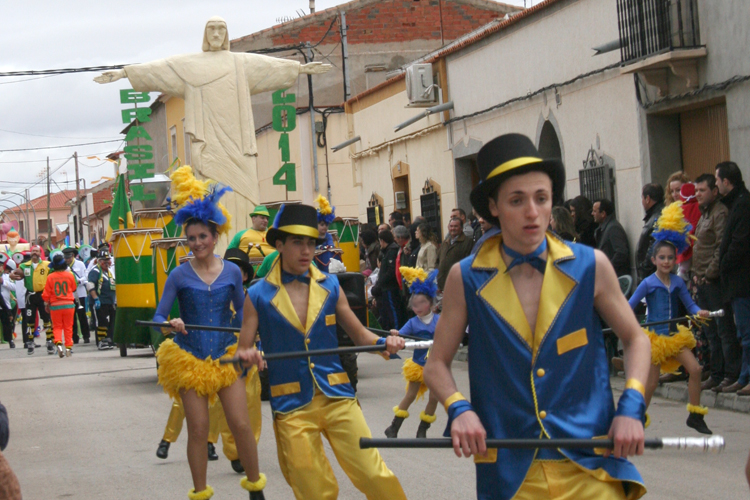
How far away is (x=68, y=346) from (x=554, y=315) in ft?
60.2

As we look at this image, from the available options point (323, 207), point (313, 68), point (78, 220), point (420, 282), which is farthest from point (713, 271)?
point (78, 220)

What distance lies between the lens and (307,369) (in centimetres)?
557

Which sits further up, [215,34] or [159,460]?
[215,34]

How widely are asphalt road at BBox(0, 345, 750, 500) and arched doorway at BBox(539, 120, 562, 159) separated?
4350 mm

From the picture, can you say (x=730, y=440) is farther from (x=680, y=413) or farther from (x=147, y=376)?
(x=147, y=376)

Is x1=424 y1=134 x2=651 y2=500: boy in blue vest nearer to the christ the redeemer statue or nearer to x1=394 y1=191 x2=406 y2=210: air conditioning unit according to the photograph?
the christ the redeemer statue

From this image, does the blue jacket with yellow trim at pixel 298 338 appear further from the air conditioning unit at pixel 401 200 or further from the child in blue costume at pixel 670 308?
the air conditioning unit at pixel 401 200

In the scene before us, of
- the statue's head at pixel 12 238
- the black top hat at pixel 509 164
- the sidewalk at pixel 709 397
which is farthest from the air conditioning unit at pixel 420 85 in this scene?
the statue's head at pixel 12 238

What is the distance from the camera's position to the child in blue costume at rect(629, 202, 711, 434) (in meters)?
8.34

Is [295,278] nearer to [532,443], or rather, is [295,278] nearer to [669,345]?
[532,443]

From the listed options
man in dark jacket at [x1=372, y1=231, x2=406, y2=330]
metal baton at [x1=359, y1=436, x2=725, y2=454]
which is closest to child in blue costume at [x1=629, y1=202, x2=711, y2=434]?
metal baton at [x1=359, y1=436, x2=725, y2=454]

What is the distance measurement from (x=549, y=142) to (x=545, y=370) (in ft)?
45.6

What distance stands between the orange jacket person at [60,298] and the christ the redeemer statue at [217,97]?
4709 millimetres

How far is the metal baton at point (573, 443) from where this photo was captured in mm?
2945
